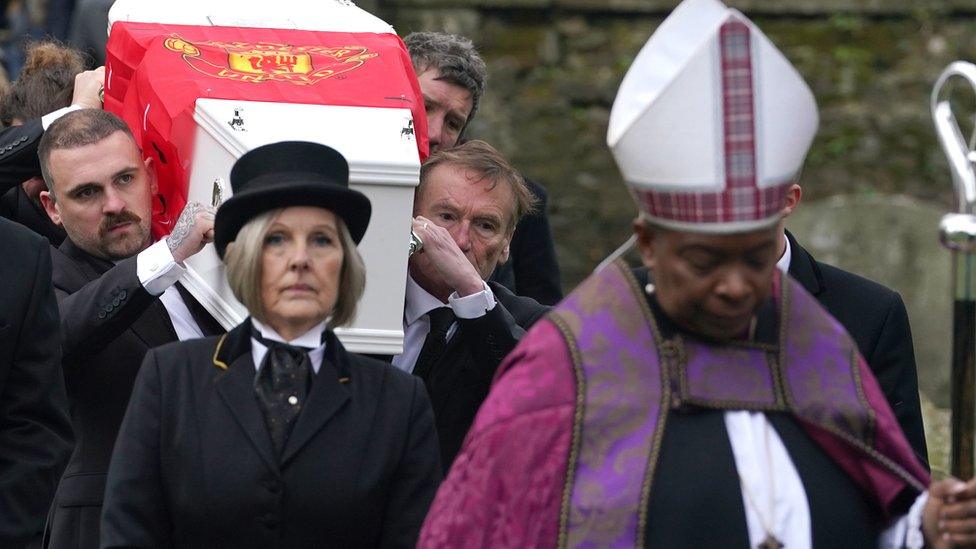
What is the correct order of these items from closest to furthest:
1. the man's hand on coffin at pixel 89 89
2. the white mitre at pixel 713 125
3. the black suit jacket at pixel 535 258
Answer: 1. the white mitre at pixel 713 125
2. the man's hand on coffin at pixel 89 89
3. the black suit jacket at pixel 535 258

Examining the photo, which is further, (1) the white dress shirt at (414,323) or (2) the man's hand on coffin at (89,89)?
(2) the man's hand on coffin at (89,89)

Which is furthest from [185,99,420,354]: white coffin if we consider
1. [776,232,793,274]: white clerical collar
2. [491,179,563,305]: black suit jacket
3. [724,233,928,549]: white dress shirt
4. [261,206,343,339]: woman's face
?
[491,179,563,305]: black suit jacket

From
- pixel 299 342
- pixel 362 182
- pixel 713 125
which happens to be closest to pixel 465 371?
pixel 362 182

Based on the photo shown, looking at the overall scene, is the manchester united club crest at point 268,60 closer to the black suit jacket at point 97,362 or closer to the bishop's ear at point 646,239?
the black suit jacket at point 97,362

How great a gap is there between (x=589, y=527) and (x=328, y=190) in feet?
3.10

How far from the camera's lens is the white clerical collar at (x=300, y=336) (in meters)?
4.10

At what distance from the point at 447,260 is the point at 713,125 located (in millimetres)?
1360

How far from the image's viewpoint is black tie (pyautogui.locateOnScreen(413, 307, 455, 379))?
489cm

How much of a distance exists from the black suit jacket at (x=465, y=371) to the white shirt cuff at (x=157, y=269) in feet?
2.13

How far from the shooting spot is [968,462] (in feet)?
12.2

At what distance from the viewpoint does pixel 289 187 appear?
4.02m

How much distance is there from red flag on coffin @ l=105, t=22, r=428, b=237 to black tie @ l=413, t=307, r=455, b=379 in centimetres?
43

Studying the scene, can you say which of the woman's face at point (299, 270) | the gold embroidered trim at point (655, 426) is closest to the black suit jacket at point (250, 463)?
the woman's face at point (299, 270)

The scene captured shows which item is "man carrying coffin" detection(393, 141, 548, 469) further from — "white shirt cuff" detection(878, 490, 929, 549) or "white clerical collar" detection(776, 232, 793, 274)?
"white shirt cuff" detection(878, 490, 929, 549)
